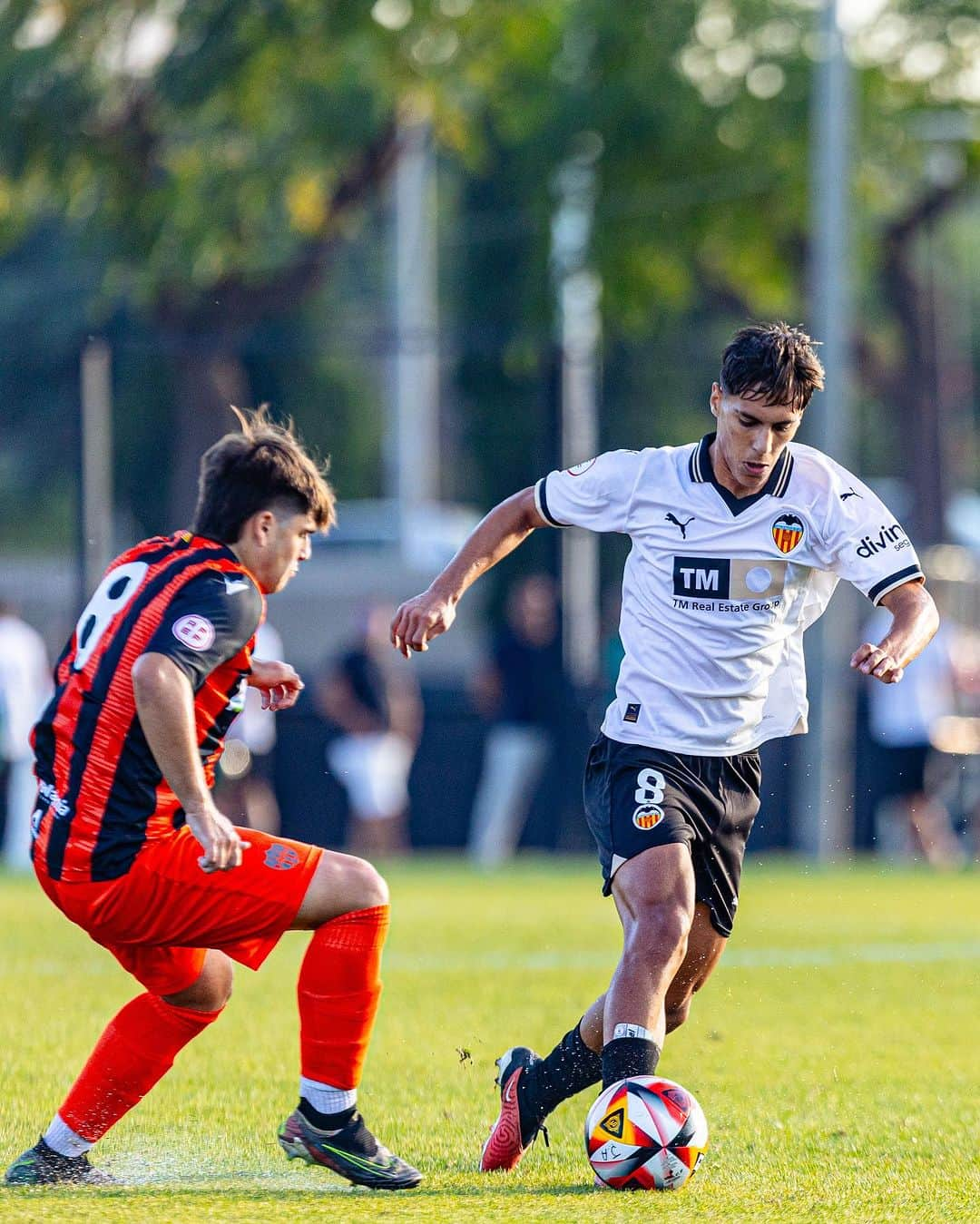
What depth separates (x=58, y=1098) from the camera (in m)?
5.88

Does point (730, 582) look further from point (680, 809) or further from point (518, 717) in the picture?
point (518, 717)

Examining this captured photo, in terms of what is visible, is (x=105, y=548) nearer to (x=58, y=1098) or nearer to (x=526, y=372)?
(x=526, y=372)

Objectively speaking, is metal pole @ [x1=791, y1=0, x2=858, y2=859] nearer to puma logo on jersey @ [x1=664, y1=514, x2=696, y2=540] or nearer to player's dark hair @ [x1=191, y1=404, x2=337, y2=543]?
puma logo on jersey @ [x1=664, y1=514, x2=696, y2=540]

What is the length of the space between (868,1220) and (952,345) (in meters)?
39.3

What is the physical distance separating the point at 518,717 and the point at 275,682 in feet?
38.6

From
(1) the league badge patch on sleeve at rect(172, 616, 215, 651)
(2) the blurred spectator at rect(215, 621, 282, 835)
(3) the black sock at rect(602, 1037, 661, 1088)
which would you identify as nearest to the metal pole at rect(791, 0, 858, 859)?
(2) the blurred spectator at rect(215, 621, 282, 835)

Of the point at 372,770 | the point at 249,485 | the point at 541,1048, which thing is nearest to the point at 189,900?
the point at 249,485

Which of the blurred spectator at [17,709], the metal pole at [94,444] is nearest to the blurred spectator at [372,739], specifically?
the metal pole at [94,444]

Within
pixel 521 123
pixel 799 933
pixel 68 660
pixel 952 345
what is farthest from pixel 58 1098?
pixel 952 345

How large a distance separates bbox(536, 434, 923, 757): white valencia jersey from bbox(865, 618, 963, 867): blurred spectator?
11446 millimetres

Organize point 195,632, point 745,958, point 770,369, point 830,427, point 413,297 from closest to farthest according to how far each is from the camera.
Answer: point 195,632, point 770,369, point 745,958, point 830,427, point 413,297

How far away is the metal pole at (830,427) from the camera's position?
1772 centimetres

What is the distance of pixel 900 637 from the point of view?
507 cm

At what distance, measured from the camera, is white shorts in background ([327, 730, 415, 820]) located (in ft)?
54.5
